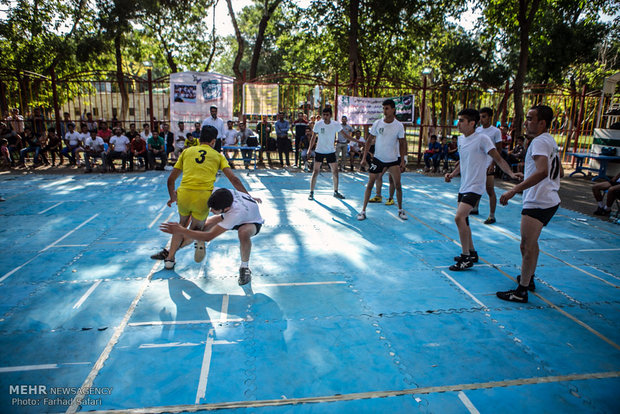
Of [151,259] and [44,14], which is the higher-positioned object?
[44,14]

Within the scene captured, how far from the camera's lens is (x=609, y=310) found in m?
4.24

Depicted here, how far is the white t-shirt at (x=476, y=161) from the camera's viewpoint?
Result: 5141 mm

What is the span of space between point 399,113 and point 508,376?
12856 millimetres

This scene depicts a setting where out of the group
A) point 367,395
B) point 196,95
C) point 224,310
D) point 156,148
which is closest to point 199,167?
point 224,310

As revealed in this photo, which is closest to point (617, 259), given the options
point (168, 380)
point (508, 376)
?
point (508, 376)

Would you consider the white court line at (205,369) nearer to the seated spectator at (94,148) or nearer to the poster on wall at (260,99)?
the seated spectator at (94,148)

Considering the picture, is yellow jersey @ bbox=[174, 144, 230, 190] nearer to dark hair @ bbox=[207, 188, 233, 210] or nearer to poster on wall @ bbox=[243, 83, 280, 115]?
dark hair @ bbox=[207, 188, 233, 210]

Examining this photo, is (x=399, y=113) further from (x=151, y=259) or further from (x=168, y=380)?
(x=168, y=380)

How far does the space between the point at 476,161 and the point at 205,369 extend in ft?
13.7

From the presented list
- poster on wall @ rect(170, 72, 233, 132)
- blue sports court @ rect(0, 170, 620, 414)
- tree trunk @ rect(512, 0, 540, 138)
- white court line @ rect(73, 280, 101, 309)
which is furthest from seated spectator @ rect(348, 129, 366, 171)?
white court line @ rect(73, 280, 101, 309)

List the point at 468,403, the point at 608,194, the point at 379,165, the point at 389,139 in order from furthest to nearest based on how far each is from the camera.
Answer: the point at 608,194 → the point at 379,165 → the point at 389,139 → the point at 468,403

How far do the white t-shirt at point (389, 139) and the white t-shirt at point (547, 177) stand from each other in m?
3.46

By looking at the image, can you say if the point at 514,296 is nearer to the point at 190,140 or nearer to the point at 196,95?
the point at 190,140

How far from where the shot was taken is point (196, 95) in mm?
14320
